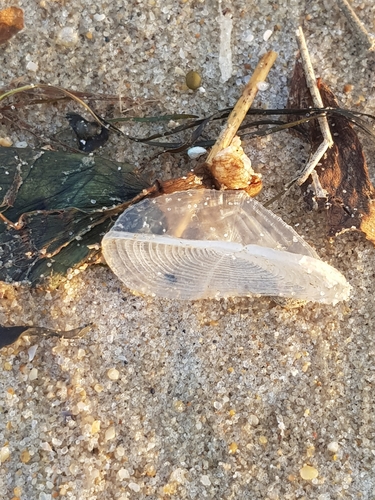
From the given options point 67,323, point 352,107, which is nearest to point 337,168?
point 352,107

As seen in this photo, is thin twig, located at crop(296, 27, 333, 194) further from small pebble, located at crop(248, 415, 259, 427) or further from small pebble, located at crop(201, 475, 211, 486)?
small pebble, located at crop(201, 475, 211, 486)

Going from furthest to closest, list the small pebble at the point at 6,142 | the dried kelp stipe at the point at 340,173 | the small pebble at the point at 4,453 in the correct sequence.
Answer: the small pebble at the point at 6,142
the dried kelp stipe at the point at 340,173
the small pebble at the point at 4,453

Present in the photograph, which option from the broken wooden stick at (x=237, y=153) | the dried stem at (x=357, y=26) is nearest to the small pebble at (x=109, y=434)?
the broken wooden stick at (x=237, y=153)

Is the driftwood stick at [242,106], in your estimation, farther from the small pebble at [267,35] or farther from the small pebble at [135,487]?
the small pebble at [135,487]

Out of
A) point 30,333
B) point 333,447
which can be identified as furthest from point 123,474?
point 333,447

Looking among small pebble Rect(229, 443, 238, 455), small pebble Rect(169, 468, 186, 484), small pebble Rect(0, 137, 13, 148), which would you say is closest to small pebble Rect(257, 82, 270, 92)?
small pebble Rect(0, 137, 13, 148)

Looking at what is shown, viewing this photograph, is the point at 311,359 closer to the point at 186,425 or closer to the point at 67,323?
the point at 186,425
